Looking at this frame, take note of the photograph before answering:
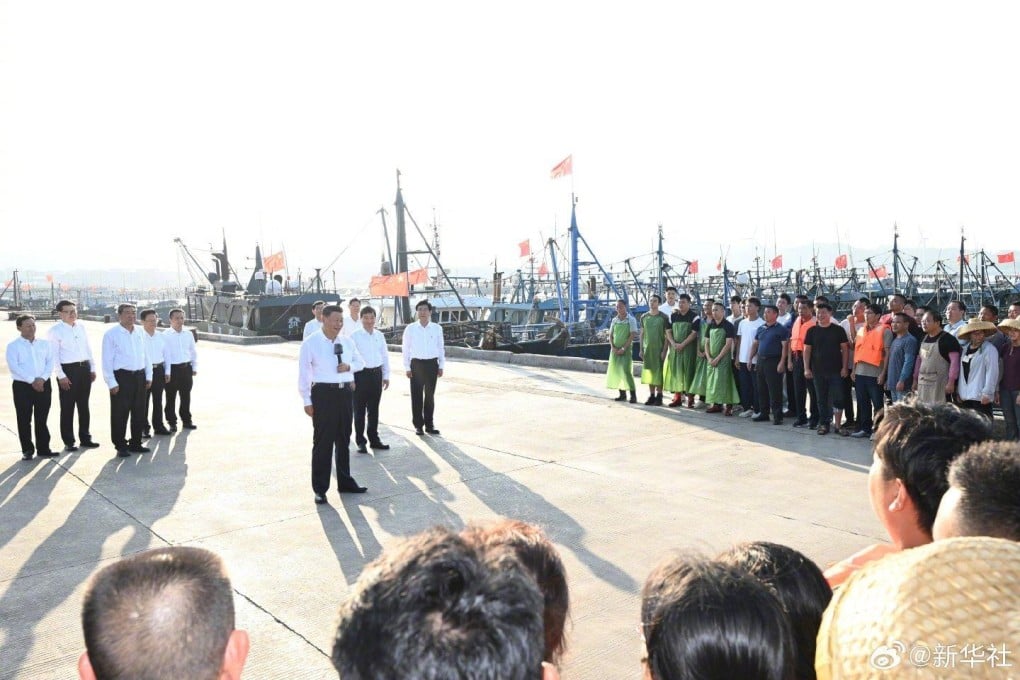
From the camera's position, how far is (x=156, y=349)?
362 inches

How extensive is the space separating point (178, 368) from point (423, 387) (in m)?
3.43

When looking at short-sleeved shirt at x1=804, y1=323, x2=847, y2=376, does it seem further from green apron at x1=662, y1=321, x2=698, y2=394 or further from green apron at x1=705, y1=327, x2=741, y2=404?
green apron at x1=662, y1=321, x2=698, y2=394

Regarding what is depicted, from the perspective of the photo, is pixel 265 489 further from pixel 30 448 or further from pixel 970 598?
pixel 970 598

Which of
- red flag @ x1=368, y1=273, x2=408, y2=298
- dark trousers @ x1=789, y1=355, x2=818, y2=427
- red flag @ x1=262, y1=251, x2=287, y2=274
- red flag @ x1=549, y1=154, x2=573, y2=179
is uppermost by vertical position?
red flag @ x1=549, y1=154, x2=573, y2=179

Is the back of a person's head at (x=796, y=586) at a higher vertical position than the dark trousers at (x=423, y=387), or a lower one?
higher

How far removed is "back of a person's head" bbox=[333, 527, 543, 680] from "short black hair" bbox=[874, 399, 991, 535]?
1.48 meters

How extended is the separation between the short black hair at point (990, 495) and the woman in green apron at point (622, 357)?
29.9 feet

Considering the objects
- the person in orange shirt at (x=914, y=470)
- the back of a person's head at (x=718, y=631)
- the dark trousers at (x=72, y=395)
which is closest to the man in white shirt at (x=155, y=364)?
the dark trousers at (x=72, y=395)

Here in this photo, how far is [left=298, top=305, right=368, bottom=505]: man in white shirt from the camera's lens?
635cm

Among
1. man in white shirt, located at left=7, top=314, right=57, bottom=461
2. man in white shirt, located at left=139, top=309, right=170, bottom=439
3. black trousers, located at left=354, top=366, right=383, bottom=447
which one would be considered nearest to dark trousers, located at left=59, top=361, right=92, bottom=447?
man in white shirt, located at left=7, top=314, right=57, bottom=461

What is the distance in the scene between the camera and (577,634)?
3.84 m

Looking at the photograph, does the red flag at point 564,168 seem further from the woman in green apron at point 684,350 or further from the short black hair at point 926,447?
the short black hair at point 926,447

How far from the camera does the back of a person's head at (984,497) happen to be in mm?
1525

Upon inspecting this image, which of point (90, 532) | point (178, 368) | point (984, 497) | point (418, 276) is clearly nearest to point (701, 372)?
point (178, 368)
